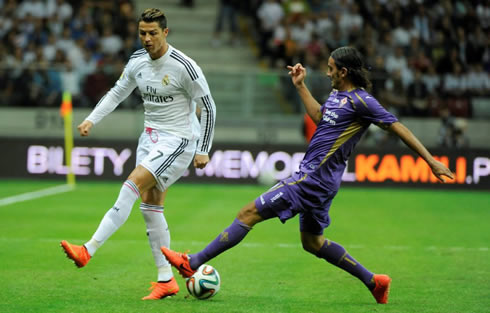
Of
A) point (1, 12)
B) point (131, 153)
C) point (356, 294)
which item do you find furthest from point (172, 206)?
point (1, 12)

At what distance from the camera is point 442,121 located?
18.6 meters

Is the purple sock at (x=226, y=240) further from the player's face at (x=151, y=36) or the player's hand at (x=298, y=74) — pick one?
the player's face at (x=151, y=36)

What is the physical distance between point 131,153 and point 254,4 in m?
8.31

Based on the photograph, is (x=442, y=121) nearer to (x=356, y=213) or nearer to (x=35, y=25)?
(x=356, y=213)

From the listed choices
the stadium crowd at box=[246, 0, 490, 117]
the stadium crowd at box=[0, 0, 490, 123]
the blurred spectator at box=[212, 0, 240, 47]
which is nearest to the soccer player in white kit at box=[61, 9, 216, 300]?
the stadium crowd at box=[0, 0, 490, 123]

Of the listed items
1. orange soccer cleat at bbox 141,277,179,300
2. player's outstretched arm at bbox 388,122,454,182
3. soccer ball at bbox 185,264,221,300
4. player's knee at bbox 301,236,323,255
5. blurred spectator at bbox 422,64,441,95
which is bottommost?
orange soccer cleat at bbox 141,277,179,300

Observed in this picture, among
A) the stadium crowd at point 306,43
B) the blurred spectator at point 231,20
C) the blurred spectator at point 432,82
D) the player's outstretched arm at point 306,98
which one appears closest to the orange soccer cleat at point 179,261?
the player's outstretched arm at point 306,98

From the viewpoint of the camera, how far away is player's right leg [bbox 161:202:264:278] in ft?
20.4

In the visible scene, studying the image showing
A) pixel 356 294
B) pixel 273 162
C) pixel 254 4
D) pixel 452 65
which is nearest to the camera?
pixel 356 294

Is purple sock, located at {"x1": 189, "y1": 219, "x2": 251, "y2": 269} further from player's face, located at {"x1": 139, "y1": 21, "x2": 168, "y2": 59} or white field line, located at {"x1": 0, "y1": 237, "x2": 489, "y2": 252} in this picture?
white field line, located at {"x1": 0, "y1": 237, "x2": 489, "y2": 252}

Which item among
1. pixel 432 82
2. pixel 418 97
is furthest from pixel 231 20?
pixel 418 97

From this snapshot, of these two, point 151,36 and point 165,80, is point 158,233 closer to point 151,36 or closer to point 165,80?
point 165,80

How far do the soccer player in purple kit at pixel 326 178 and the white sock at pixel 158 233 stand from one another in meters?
0.54

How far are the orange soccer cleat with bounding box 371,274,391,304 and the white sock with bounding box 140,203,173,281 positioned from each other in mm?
1808
